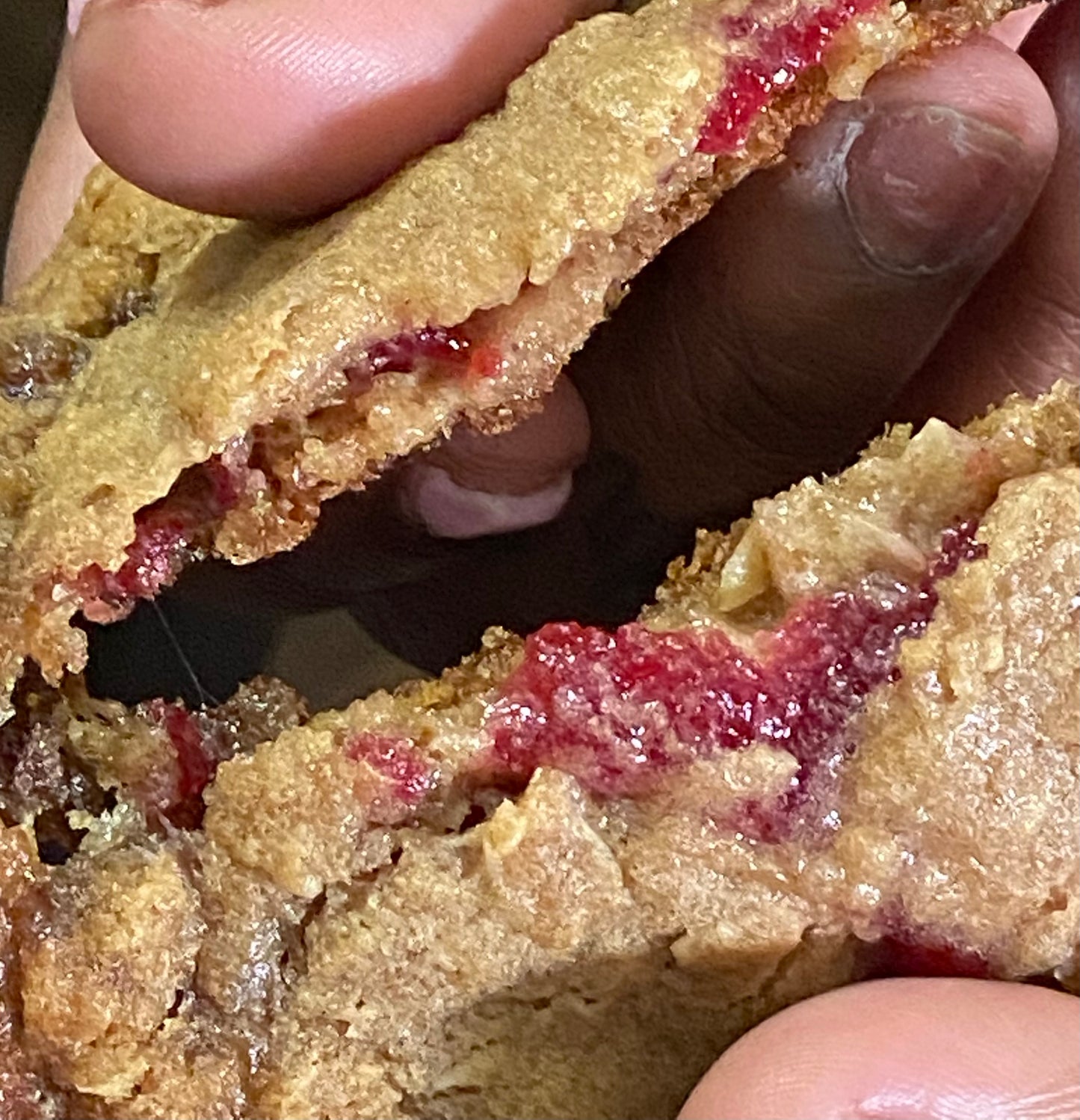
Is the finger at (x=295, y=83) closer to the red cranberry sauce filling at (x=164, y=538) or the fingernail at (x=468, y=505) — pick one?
the red cranberry sauce filling at (x=164, y=538)

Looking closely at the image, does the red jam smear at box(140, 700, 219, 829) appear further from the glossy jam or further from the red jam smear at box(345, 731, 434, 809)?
the red jam smear at box(345, 731, 434, 809)

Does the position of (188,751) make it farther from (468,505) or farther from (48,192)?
(48,192)

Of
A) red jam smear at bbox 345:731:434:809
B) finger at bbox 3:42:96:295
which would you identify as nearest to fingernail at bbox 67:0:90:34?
finger at bbox 3:42:96:295

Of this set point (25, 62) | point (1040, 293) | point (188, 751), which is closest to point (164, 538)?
point (188, 751)

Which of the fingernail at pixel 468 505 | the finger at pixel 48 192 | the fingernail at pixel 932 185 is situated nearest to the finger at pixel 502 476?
the fingernail at pixel 468 505

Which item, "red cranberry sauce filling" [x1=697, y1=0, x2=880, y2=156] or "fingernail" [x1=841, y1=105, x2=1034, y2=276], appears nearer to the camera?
"red cranberry sauce filling" [x1=697, y1=0, x2=880, y2=156]
